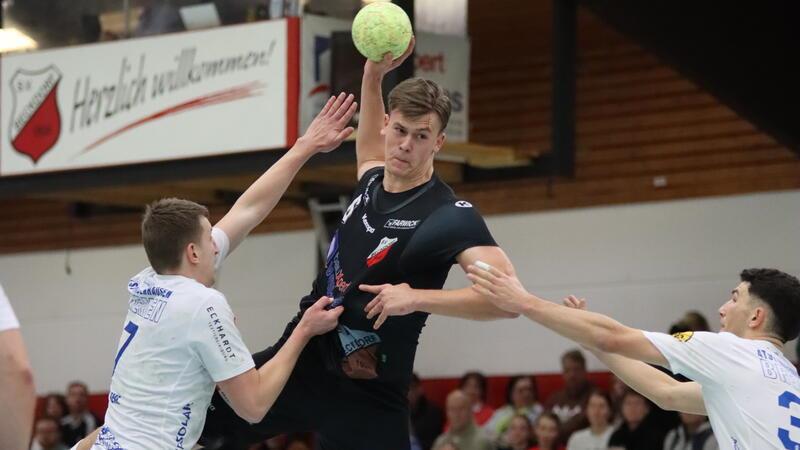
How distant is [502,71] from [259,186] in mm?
10567

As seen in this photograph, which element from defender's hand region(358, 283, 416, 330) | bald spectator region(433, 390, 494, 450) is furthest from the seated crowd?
defender's hand region(358, 283, 416, 330)

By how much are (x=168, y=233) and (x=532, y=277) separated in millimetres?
10520

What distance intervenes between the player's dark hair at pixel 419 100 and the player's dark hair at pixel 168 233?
1209 millimetres

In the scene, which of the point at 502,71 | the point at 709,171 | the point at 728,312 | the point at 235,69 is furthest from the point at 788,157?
the point at 728,312

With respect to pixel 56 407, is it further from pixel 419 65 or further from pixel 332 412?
pixel 332 412

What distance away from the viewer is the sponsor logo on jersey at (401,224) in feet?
21.6

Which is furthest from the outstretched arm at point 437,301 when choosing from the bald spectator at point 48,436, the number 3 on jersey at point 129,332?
the bald spectator at point 48,436

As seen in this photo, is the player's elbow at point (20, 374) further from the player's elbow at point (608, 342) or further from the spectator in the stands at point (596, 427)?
the spectator in the stands at point (596, 427)

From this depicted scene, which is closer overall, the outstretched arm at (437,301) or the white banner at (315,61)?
the outstretched arm at (437,301)

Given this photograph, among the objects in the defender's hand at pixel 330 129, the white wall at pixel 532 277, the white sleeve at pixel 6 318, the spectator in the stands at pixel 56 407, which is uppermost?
the defender's hand at pixel 330 129

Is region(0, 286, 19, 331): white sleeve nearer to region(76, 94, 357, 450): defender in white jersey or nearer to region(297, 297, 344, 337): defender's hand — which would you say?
region(76, 94, 357, 450): defender in white jersey

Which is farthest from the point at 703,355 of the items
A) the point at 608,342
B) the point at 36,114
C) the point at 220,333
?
the point at 36,114

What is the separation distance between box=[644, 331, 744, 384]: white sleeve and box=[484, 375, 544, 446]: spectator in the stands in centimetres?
810

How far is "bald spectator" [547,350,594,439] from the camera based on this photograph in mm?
13750
